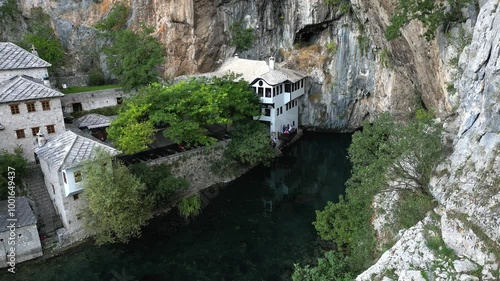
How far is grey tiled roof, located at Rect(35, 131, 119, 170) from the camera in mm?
25859

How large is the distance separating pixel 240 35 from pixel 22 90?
83.0 ft

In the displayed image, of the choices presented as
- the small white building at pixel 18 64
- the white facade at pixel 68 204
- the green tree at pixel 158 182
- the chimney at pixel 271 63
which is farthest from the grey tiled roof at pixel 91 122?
the chimney at pixel 271 63

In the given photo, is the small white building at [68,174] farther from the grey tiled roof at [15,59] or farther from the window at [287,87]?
the window at [287,87]

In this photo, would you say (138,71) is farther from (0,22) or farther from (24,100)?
(0,22)

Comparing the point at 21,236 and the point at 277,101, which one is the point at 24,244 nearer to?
the point at 21,236

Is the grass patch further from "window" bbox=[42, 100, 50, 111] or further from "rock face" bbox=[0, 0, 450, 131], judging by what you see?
"window" bbox=[42, 100, 50, 111]

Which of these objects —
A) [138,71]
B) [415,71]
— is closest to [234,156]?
[138,71]

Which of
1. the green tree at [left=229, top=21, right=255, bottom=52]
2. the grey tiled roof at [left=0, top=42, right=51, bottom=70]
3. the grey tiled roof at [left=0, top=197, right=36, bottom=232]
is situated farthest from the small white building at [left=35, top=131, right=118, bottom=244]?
the green tree at [left=229, top=21, right=255, bottom=52]

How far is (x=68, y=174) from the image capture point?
84.9 ft

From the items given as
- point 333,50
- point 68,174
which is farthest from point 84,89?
point 333,50

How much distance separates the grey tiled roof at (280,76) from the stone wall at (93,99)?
14.8m

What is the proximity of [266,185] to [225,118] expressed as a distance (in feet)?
22.6

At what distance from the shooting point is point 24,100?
30.1m

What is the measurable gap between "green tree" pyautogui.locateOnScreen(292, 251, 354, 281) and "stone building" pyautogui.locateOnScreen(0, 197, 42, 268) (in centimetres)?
1622
